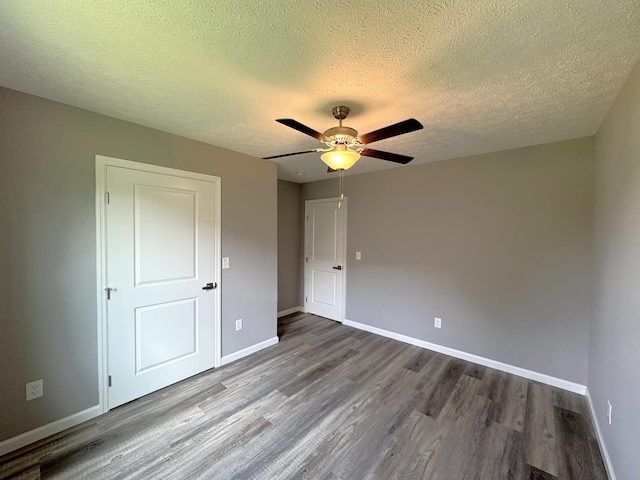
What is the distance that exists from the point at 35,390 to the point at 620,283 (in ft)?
12.6

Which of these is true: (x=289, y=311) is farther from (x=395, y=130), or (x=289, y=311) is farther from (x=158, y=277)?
(x=395, y=130)

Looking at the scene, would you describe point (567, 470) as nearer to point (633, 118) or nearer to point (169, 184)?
point (633, 118)

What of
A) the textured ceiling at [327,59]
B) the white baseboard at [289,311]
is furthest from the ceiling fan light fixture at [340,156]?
the white baseboard at [289,311]

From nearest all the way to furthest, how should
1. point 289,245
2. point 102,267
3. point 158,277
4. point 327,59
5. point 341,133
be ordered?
point 327,59
point 341,133
point 102,267
point 158,277
point 289,245

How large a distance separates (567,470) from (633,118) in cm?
212

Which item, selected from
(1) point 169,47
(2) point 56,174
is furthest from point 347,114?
(2) point 56,174

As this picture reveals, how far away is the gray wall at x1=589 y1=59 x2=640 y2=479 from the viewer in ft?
4.25

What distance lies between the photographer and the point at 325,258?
4.39 metres

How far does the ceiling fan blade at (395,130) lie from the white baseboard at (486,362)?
277 centimetres

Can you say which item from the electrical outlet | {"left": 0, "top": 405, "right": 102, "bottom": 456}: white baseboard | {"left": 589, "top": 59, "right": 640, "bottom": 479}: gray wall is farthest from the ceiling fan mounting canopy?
{"left": 0, "top": 405, "right": 102, "bottom": 456}: white baseboard

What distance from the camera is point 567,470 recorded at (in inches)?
63.4

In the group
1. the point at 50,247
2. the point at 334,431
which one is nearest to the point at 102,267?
the point at 50,247

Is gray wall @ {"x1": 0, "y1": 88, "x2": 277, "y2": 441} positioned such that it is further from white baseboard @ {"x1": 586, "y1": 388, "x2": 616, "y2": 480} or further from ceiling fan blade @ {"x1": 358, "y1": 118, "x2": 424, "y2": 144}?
white baseboard @ {"x1": 586, "y1": 388, "x2": 616, "y2": 480}

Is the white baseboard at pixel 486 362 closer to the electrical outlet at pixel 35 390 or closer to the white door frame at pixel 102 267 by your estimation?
the white door frame at pixel 102 267
